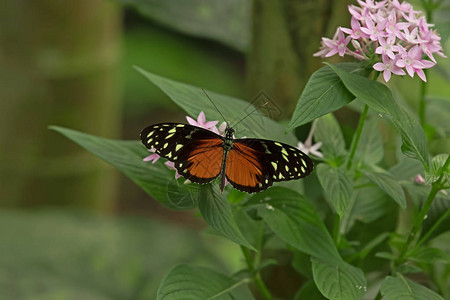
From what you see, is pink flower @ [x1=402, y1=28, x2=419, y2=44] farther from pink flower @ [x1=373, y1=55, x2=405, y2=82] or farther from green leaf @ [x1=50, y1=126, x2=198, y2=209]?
green leaf @ [x1=50, y1=126, x2=198, y2=209]

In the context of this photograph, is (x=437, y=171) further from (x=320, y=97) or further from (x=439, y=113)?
(x=439, y=113)

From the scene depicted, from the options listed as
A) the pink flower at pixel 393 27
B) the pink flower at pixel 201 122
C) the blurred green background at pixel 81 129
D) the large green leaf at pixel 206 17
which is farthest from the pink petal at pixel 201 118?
the large green leaf at pixel 206 17

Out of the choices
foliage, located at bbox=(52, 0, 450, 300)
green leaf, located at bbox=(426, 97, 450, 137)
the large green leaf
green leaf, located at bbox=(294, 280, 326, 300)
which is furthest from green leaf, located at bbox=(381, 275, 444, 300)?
the large green leaf

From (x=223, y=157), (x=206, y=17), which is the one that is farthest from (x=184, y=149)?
(x=206, y=17)

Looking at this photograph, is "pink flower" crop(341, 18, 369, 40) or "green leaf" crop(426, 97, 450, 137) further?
"green leaf" crop(426, 97, 450, 137)

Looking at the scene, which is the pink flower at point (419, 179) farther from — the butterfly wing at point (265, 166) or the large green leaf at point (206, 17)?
the large green leaf at point (206, 17)
